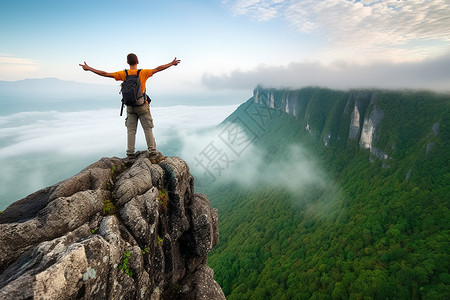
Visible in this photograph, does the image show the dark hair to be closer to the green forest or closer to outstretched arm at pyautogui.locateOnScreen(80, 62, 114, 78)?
outstretched arm at pyautogui.locateOnScreen(80, 62, 114, 78)

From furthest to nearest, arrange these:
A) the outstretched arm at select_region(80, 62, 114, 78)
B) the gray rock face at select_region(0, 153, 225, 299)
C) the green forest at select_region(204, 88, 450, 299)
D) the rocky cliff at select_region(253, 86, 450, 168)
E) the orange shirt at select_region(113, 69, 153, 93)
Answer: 1. the rocky cliff at select_region(253, 86, 450, 168)
2. the green forest at select_region(204, 88, 450, 299)
3. the orange shirt at select_region(113, 69, 153, 93)
4. the outstretched arm at select_region(80, 62, 114, 78)
5. the gray rock face at select_region(0, 153, 225, 299)

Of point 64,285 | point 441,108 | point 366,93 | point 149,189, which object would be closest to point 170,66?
point 149,189

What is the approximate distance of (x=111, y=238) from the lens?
6.84 meters

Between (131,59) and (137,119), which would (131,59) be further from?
(137,119)

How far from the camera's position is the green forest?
214ft

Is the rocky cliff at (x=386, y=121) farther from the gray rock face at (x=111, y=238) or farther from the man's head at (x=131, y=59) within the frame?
the man's head at (x=131, y=59)

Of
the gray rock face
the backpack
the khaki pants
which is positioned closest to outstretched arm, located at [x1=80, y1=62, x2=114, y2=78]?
the backpack

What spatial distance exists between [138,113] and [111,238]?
21.3ft

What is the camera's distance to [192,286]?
11.8 meters

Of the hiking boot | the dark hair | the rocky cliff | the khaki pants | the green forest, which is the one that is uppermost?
the dark hair

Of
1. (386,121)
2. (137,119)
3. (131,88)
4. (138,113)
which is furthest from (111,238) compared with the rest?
(386,121)

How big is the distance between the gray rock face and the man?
889 millimetres

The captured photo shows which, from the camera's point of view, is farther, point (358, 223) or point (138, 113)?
point (358, 223)

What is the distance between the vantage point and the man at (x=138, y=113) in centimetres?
994
